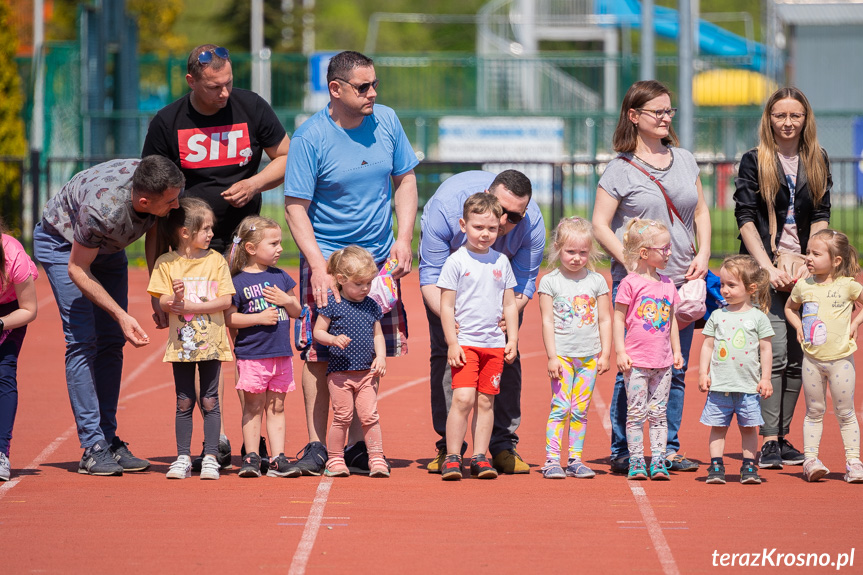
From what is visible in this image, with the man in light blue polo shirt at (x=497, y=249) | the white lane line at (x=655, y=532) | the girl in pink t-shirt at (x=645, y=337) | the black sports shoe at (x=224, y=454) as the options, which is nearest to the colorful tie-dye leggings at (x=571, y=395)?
the girl in pink t-shirt at (x=645, y=337)

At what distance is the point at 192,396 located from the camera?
641cm

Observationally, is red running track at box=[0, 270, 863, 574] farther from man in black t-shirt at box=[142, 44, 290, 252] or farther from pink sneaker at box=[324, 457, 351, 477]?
man in black t-shirt at box=[142, 44, 290, 252]

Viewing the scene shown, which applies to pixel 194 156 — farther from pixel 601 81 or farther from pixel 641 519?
pixel 601 81

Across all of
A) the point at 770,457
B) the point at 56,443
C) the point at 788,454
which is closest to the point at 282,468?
the point at 56,443

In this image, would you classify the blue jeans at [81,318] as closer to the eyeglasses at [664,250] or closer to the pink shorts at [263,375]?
the pink shorts at [263,375]

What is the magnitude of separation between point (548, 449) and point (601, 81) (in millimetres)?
22883

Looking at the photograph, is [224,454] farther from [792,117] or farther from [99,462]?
[792,117]

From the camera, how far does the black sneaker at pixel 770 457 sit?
677cm

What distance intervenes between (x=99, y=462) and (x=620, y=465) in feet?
9.42

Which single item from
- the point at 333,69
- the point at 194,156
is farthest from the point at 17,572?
the point at 333,69

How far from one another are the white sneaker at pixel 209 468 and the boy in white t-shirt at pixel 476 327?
1.23 metres

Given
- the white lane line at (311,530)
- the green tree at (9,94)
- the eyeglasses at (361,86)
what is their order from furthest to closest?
the green tree at (9,94)
the eyeglasses at (361,86)
the white lane line at (311,530)

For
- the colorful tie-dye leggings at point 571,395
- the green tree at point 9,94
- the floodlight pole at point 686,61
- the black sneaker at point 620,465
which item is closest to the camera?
the colorful tie-dye leggings at point 571,395

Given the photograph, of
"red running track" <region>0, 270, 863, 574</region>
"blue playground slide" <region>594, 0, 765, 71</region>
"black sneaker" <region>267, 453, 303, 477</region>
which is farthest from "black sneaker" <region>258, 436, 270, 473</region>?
"blue playground slide" <region>594, 0, 765, 71</region>
